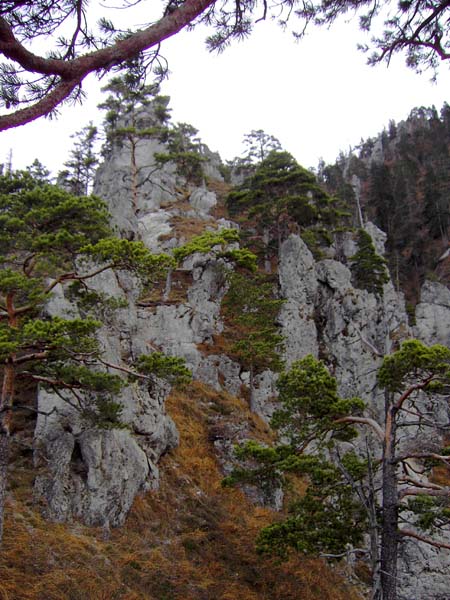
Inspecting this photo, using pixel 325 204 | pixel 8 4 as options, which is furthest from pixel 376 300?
pixel 8 4

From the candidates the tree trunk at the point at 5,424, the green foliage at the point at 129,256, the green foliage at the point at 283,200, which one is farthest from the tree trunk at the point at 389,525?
the green foliage at the point at 283,200

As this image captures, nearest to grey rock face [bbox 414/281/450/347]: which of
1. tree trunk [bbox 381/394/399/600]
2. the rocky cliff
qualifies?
the rocky cliff

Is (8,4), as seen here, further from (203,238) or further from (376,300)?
(376,300)

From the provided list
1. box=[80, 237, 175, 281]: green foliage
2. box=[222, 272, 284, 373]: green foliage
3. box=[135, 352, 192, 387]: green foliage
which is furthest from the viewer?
box=[222, 272, 284, 373]: green foliage

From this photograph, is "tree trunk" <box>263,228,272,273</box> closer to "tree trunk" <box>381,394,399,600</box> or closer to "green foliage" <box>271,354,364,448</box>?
"green foliage" <box>271,354,364,448</box>

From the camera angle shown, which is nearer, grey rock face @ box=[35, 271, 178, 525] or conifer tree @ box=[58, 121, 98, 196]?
grey rock face @ box=[35, 271, 178, 525]

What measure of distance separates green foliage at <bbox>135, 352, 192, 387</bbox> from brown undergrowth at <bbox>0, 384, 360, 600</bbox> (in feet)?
13.5

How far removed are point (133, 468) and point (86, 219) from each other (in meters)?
7.20

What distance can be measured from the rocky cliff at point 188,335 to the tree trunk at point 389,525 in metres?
0.67

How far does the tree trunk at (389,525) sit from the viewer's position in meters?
8.55

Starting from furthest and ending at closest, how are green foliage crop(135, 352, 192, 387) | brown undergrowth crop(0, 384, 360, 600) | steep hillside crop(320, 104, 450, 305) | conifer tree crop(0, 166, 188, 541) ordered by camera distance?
1. steep hillside crop(320, 104, 450, 305)
2. green foliage crop(135, 352, 192, 387)
3. brown undergrowth crop(0, 384, 360, 600)
4. conifer tree crop(0, 166, 188, 541)

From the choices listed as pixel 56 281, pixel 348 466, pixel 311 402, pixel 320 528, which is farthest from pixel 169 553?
pixel 56 281

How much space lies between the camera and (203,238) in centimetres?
1833

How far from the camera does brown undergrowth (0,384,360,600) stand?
962 centimetres
